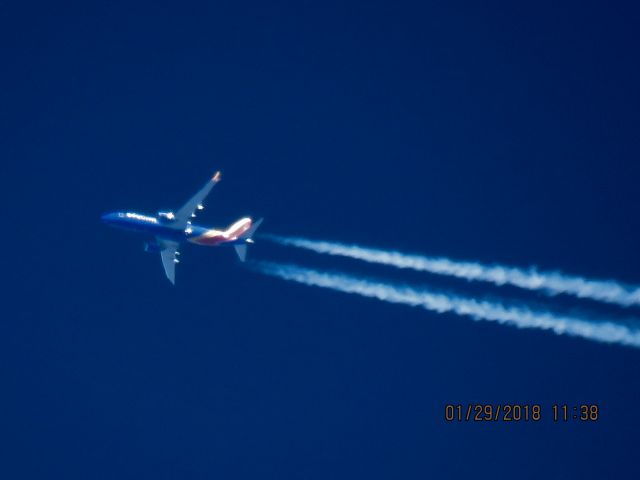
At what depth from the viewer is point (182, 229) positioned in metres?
60.4

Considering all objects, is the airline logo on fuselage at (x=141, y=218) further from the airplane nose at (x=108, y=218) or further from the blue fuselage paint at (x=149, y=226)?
the airplane nose at (x=108, y=218)

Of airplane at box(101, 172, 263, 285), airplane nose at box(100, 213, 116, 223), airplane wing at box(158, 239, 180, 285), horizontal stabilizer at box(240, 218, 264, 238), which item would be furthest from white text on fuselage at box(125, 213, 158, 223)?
horizontal stabilizer at box(240, 218, 264, 238)

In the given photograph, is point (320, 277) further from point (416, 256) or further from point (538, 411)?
point (538, 411)

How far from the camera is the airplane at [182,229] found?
5994 cm

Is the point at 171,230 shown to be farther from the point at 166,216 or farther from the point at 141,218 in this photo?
the point at 141,218

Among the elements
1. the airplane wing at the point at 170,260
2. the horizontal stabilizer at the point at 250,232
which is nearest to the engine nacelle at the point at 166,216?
the airplane wing at the point at 170,260

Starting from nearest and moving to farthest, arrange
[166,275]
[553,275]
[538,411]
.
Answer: [553,275] → [166,275] → [538,411]

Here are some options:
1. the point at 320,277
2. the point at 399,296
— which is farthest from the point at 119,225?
the point at 399,296

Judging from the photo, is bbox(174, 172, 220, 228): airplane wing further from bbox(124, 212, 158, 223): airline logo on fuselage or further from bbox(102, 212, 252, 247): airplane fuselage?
bbox(124, 212, 158, 223): airline logo on fuselage

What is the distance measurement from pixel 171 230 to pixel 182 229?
2.58ft

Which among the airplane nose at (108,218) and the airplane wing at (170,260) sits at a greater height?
the airplane nose at (108,218)

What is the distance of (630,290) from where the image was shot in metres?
52.1

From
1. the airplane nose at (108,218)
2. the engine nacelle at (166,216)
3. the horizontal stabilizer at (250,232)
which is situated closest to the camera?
the airplane nose at (108,218)

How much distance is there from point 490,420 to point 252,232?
2593 cm
